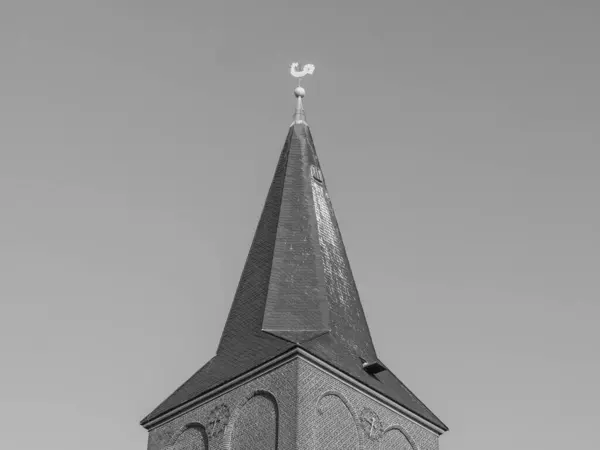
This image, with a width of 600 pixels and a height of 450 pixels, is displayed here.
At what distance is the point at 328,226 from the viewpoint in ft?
112

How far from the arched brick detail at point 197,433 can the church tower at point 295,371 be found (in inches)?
1.1

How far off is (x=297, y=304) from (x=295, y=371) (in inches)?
110

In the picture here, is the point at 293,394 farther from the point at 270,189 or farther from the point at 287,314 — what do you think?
the point at 270,189

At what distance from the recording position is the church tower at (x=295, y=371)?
94.7 feet

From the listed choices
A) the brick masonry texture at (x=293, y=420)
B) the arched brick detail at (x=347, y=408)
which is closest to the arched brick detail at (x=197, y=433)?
the brick masonry texture at (x=293, y=420)

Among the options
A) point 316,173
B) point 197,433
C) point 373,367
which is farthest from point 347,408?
point 316,173

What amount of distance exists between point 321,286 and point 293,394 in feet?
13.4

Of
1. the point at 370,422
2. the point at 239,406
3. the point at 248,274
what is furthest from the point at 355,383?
the point at 248,274

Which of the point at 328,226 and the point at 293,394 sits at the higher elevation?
the point at 328,226

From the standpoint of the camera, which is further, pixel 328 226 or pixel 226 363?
pixel 328 226

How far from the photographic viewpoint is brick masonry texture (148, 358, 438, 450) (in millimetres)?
28312

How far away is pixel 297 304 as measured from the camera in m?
31.4

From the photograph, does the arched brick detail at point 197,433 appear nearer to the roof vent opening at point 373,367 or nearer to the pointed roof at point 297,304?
the pointed roof at point 297,304

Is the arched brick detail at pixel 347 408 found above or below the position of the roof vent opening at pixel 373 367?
below
